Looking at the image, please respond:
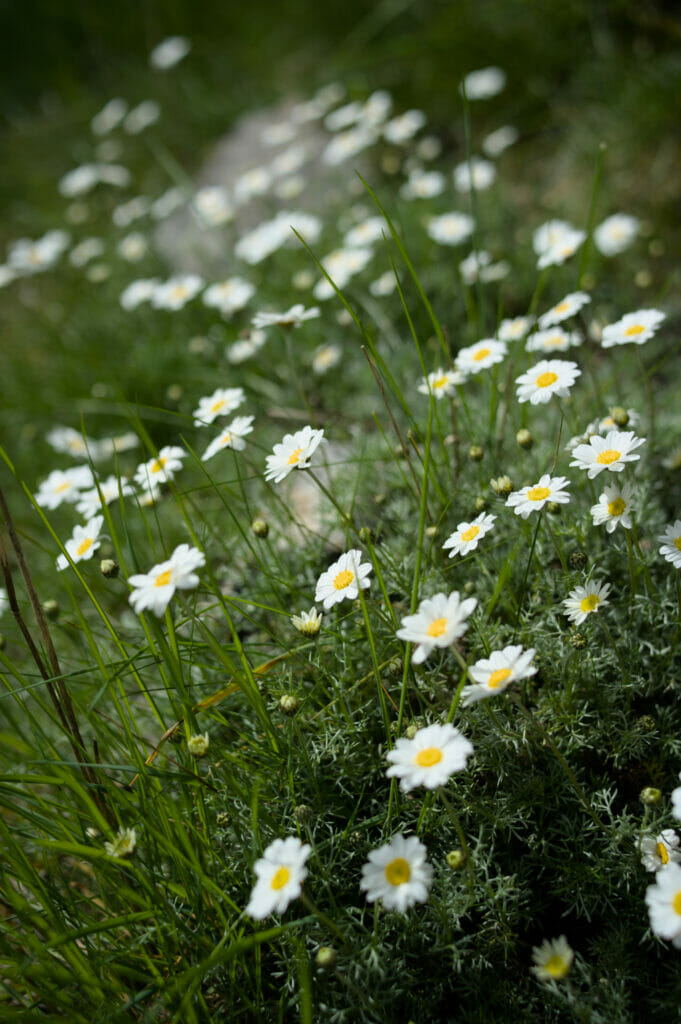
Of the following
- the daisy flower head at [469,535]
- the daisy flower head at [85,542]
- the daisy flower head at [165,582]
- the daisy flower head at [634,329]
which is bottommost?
the daisy flower head at [469,535]

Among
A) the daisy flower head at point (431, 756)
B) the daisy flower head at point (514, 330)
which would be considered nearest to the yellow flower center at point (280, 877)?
the daisy flower head at point (431, 756)

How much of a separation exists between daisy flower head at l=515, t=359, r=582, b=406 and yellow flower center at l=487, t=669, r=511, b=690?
0.67 meters

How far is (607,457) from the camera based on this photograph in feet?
5.19

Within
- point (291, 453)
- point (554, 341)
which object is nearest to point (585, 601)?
point (291, 453)

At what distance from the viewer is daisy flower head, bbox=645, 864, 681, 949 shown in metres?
1.12

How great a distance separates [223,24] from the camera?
24.3 feet

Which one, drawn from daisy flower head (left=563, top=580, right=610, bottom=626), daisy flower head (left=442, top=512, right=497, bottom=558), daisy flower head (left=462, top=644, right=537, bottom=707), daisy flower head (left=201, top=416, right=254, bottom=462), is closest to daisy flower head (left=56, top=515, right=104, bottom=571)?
daisy flower head (left=201, top=416, right=254, bottom=462)

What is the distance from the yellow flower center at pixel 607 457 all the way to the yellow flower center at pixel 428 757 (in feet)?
2.17

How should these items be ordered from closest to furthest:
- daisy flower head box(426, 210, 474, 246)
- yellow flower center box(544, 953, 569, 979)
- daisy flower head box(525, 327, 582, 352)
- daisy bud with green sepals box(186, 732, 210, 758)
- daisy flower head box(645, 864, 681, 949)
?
1. daisy flower head box(645, 864, 681, 949)
2. yellow flower center box(544, 953, 569, 979)
3. daisy bud with green sepals box(186, 732, 210, 758)
4. daisy flower head box(525, 327, 582, 352)
5. daisy flower head box(426, 210, 474, 246)

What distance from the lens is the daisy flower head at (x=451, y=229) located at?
140 inches

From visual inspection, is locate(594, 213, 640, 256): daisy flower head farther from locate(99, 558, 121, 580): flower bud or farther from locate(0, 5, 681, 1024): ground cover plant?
locate(99, 558, 121, 580): flower bud

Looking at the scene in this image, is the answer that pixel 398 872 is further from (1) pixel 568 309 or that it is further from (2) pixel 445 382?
(1) pixel 568 309

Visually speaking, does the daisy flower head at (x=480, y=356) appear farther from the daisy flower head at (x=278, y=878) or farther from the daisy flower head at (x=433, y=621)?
the daisy flower head at (x=278, y=878)

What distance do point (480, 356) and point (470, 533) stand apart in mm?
691
